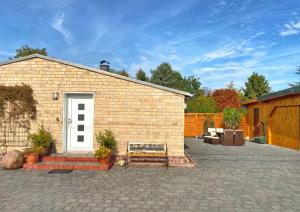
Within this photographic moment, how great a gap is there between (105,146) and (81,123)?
154 cm

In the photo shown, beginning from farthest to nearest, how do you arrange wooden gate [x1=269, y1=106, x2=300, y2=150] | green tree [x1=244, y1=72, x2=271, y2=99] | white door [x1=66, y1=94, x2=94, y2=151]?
green tree [x1=244, y1=72, x2=271, y2=99], wooden gate [x1=269, y1=106, x2=300, y2=150], white door [x1=66, y1=94, x2=94, y2=151]

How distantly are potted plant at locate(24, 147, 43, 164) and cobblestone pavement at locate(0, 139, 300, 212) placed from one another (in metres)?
0.67

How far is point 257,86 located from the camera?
47156mm

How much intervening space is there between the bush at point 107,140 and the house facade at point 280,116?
31.9 ft

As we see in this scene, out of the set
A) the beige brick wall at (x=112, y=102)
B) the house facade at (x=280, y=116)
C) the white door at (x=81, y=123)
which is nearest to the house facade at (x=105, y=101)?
the beige brick wall at (x=112, y=102)

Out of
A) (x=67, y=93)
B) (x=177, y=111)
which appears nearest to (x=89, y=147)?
(x=67, y=93)

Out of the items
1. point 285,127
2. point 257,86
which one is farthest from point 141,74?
point 285,127

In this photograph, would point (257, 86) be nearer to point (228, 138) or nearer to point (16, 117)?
point (228, 138)

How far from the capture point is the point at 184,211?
543 centimetres

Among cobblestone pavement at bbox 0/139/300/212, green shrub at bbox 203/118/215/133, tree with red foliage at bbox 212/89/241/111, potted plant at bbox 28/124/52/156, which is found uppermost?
tree with red foliage at bbox 212/89/241/111

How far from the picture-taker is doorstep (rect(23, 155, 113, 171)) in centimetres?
900

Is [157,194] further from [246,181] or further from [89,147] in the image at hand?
[89,147]

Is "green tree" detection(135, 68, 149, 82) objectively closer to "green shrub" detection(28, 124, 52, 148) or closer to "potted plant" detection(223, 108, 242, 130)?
"potted plant" detection(223, 108, 242, 130)

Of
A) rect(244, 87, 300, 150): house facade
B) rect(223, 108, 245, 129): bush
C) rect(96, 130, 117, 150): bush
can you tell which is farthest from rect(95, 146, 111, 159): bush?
rect(223, 108, 245, 129): bush
